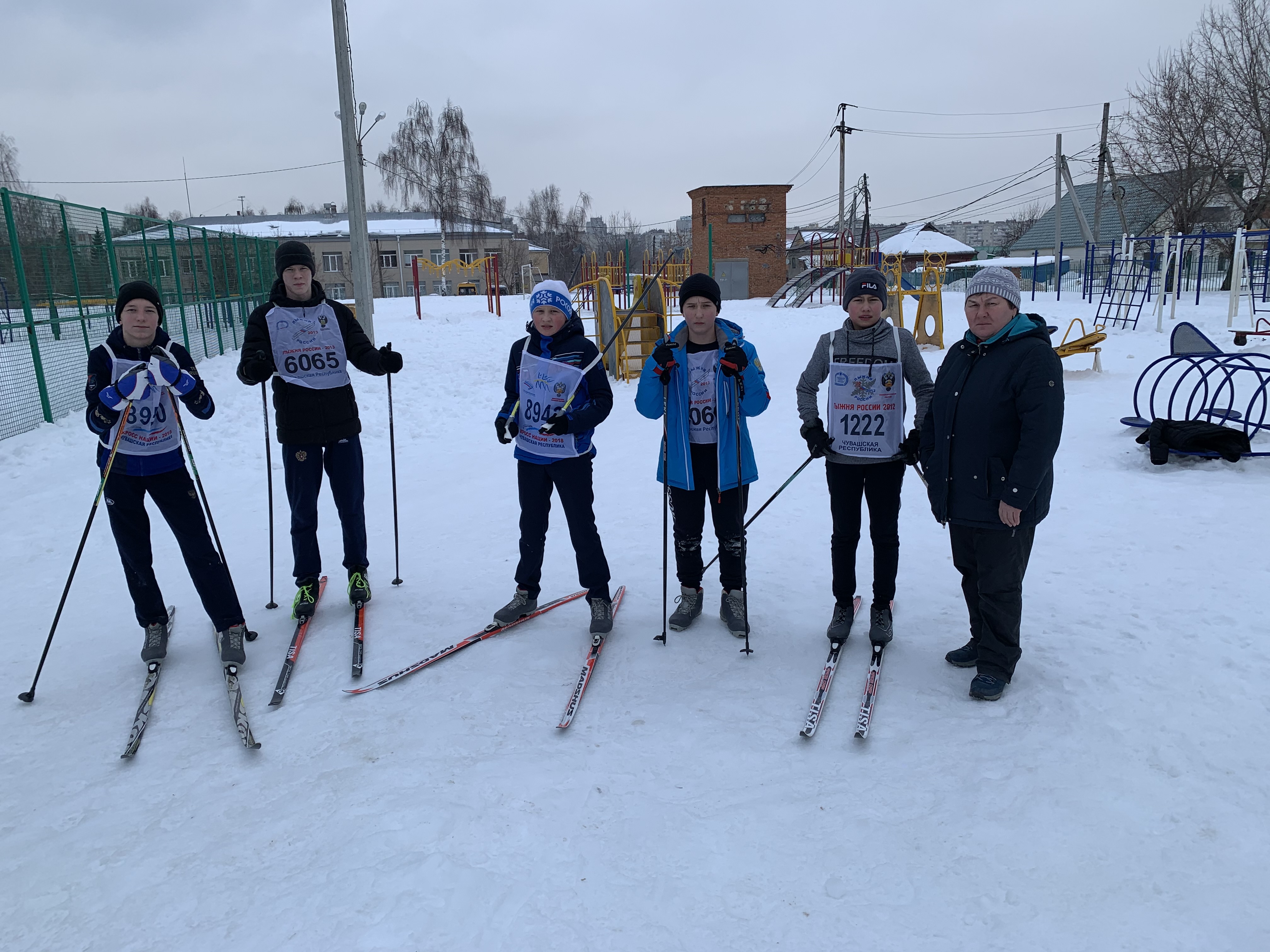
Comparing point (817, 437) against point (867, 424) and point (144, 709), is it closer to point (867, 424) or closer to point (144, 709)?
point (867, 424)

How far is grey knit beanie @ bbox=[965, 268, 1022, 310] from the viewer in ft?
10.0

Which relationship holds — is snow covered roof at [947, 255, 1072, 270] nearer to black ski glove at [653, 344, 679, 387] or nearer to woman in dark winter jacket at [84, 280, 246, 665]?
black ski glove at [653, 344, 679, 387]

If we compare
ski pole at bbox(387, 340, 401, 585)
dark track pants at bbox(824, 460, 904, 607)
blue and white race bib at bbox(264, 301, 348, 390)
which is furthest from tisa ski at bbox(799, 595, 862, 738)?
blue and white race bib at bbox(264, 301, 348, 390)

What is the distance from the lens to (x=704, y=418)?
377 centimetres

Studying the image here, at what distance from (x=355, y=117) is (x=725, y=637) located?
1022cm

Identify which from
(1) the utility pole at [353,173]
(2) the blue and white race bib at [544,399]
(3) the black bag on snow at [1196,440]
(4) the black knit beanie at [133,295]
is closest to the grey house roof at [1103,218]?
(3) the black bag on snow at [1196,440]

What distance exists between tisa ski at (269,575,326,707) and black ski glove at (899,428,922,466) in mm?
2946

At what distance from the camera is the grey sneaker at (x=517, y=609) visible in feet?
13.1

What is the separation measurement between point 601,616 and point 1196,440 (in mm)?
5450

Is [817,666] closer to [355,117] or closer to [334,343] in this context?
[334,343]

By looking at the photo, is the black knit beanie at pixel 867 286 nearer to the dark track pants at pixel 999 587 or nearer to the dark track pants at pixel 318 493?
the dark track pants at pixel 999 587

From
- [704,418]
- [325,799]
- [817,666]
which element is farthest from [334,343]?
[817,666]

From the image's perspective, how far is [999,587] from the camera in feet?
10.4

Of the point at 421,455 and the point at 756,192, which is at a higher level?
the point at 756,192
